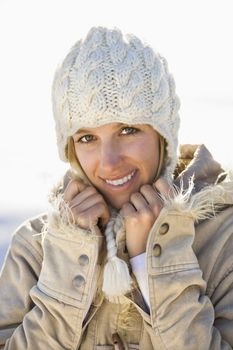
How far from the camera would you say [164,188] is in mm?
3254

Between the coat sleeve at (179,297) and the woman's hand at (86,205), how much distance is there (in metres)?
0.25

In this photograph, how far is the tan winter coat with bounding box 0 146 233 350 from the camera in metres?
3.16

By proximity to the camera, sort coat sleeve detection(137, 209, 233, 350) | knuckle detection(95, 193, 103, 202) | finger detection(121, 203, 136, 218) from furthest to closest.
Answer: knuckle detection(95, 193, 103, 202)
finger detection(121, 203, 136, 218)
coat sleeve detection(137, 209, 233, 350)

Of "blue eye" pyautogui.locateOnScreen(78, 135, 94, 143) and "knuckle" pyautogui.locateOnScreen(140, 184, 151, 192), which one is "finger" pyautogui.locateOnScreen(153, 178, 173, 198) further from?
"blue eye" pyautogui.locateOnScreen(78, 135, 94, 143)

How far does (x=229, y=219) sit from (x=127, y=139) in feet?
1.74

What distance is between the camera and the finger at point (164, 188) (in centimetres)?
324

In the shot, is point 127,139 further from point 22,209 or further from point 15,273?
point 22,209

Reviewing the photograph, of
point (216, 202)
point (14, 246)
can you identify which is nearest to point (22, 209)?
point (14, 246)

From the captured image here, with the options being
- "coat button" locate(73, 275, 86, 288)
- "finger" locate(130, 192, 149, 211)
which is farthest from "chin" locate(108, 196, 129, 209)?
"coat button" locate(73, 275, 86, 288)

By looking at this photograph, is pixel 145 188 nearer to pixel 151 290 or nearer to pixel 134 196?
pixel 134 196

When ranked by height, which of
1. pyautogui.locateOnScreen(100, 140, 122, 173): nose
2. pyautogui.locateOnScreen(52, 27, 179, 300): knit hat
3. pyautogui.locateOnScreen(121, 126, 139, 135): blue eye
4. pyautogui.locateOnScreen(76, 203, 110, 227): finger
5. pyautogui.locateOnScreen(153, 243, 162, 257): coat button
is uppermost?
pyautogui.locateOnScreen(52, 27, 179, 300): knit hat

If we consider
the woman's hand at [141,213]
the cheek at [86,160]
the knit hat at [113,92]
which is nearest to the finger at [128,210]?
the woman's hand at [141,213]

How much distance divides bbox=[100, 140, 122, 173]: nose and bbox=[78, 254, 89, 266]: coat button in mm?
342

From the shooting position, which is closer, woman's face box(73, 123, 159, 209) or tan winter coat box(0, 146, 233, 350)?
tan winter coat box(0, 146, 233, 350)
